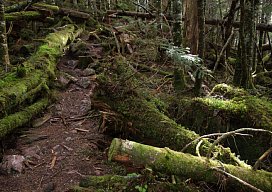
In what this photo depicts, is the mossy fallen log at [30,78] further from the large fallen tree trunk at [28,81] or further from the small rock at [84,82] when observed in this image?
the small rock at [84,82]

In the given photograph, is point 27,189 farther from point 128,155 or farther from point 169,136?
point 169,136

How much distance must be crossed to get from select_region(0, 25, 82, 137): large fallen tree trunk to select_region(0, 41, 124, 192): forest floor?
489mm

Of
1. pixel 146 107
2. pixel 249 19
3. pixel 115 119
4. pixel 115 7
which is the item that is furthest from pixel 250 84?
pixel 115 7

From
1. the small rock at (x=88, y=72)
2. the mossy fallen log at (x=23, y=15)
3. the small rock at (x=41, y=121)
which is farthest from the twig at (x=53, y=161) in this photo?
the mossy fallen log at (x=23, y=15)

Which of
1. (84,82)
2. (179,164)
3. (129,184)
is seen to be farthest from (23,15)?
(179,164)

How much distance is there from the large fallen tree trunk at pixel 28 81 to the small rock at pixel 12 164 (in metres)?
0.45

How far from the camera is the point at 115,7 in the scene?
58.0 feet

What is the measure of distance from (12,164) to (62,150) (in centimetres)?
93

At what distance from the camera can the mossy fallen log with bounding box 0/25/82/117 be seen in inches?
228

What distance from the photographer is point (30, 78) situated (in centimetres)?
681

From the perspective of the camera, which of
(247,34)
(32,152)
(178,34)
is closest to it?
(32,152)

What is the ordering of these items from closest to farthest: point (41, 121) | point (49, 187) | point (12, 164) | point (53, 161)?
point (49, 187), point (12, 164), point (53, 161), point (41, 121)

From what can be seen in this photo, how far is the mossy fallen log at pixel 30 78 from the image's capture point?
578 centimetres

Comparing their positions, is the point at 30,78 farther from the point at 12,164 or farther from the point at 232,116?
the point at 232,116
